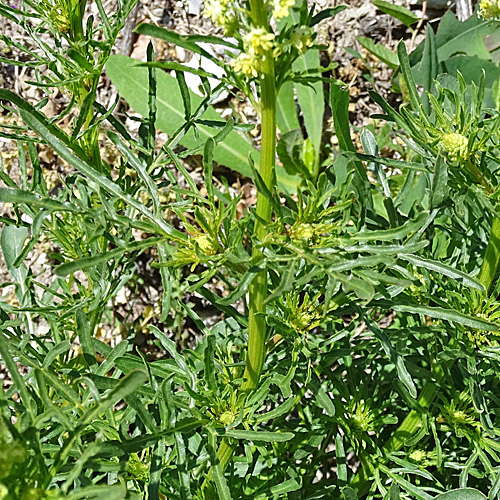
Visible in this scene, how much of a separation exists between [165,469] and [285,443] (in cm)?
41

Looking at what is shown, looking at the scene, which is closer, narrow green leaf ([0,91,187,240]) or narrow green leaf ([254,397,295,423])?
narrow green leaf ([0,91,187,240])

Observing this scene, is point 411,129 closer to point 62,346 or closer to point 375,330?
point 375,330

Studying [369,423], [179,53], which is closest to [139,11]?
[179,53]

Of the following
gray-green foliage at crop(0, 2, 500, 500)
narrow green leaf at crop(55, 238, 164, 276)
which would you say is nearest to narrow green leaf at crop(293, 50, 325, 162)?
gray-green foliage at crop(0, 2, 500, 500)

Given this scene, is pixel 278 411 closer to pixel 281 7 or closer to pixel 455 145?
pixel 455 145

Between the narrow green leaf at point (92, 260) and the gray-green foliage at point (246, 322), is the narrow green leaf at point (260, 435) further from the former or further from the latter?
the narrow green leaf at point (92, 260)

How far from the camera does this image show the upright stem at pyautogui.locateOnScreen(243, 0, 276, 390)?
3.25ft

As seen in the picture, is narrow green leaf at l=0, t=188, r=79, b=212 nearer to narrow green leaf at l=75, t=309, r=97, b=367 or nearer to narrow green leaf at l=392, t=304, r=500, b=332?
narrow green leaf at l=75, t=309, r=97, b=367

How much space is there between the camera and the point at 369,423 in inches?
64.1

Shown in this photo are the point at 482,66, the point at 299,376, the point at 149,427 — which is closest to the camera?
the point at 149,427

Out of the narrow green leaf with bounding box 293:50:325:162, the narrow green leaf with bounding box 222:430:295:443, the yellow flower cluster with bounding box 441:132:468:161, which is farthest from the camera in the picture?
the narrow green leaf with bounding box 293:50:325:162

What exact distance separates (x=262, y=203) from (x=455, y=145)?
1.53 ft

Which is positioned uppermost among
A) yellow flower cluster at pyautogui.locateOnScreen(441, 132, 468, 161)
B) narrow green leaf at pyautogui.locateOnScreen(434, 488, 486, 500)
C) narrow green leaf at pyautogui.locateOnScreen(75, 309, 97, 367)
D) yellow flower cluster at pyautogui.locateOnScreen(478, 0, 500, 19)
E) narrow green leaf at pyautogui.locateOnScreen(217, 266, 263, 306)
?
yellow flower cluster at pyautogui.locateOnScreen(478, 0, 500, 19)

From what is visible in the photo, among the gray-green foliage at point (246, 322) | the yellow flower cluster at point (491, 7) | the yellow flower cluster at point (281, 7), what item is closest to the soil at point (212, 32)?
the gray-green foliage at point (246, 322)
